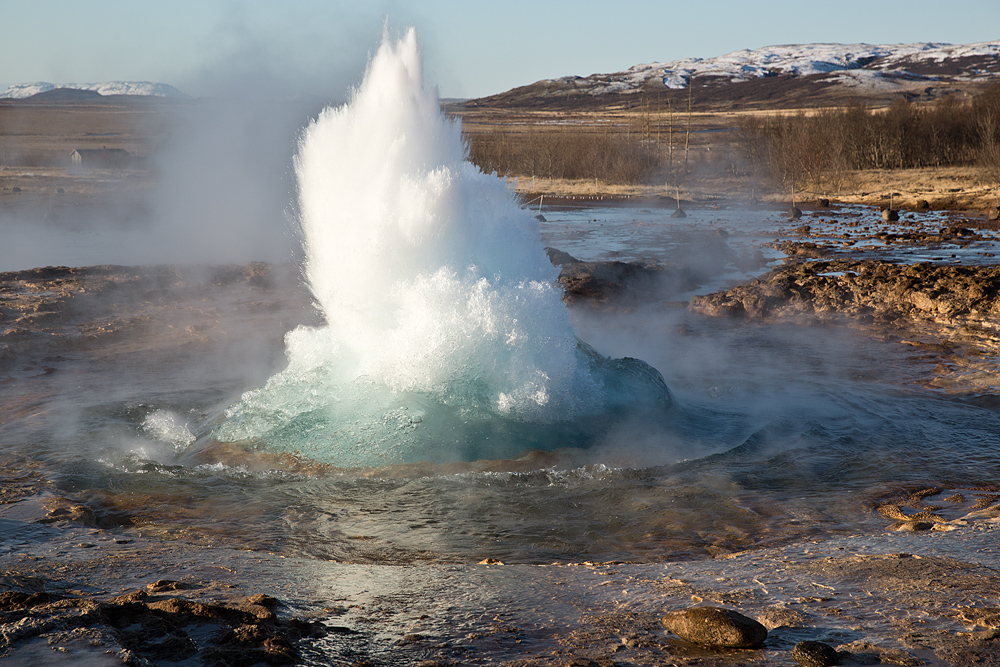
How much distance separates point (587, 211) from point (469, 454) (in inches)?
838

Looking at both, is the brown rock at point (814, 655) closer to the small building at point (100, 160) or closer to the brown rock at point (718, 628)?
the brown rock at point (718, 628)

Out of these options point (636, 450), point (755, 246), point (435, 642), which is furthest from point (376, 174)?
point (755, 246)

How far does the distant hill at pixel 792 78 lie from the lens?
3809 inches

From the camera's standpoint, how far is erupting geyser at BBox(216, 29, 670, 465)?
19.0 ft

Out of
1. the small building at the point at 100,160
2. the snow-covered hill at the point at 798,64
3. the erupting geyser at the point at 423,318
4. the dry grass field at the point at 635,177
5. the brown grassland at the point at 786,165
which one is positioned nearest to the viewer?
the erupting geyser at the point at 423,318

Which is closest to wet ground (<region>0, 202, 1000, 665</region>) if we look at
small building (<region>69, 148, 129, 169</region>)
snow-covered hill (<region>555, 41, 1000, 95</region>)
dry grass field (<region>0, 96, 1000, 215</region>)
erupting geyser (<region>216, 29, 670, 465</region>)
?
erupting geyser (<region>216, 29, 670, 465</region>)

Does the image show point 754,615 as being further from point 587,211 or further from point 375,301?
point 587,211

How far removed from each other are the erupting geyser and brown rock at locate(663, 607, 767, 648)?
2777mm

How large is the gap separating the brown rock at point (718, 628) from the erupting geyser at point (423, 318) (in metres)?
2.78

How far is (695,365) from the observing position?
8.30 metres

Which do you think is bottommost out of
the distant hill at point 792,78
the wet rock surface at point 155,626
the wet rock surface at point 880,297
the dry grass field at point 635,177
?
the wet rock surface at point 880,297

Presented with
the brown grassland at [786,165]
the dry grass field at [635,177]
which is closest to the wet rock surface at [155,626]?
the dry grass field at [635,177]

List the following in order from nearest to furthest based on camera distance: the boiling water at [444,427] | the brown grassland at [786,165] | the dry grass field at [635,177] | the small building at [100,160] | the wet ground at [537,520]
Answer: the wet ground at [537,520] → the boiling water at [444,427] → the dry grass field at [635,177] → the brown grassland at [786,165] → the small building at [100,160]

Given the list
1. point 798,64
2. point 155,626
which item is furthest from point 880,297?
point 798,64
